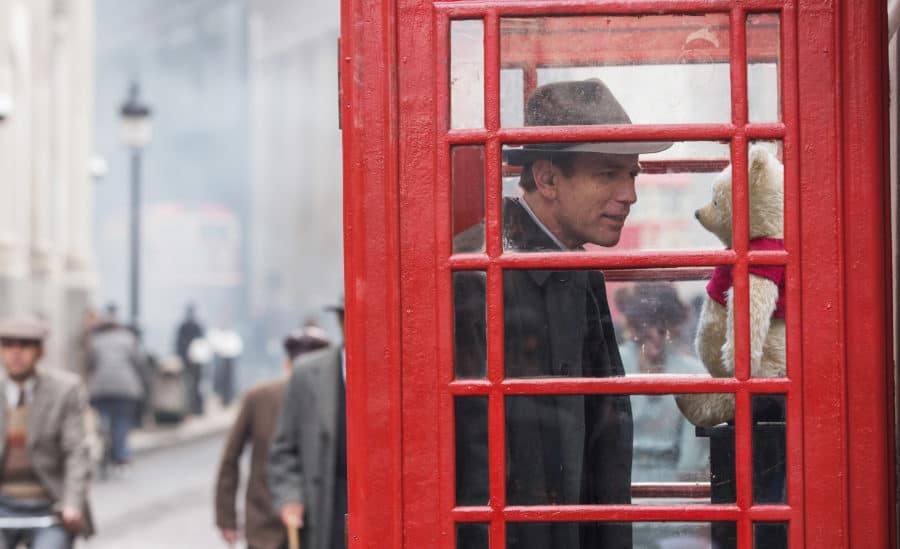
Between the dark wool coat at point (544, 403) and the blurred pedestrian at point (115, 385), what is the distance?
44.6 ft

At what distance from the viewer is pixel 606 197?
3078 mm

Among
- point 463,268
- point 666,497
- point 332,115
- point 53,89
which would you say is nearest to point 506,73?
point 463,268

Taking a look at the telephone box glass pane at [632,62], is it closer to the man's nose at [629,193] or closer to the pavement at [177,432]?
the man's nose at [629,193]

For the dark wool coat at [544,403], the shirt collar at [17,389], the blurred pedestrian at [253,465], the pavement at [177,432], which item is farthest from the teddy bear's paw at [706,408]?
the pavement at [177,432]

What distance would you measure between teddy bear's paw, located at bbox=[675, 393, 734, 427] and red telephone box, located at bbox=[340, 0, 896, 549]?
0.12ft

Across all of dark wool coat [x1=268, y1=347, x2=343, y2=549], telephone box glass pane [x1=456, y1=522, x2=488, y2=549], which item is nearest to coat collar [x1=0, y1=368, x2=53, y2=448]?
dark wool coat [x1=268, y1=347, x2=343, y2=549]

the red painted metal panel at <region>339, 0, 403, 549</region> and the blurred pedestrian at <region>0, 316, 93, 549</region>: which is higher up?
the red painted metal panel at <region>339, 0, 403, 549</region>

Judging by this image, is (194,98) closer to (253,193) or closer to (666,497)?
(253,193)

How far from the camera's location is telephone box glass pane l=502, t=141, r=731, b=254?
9.90ft

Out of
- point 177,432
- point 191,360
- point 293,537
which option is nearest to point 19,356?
point 293,537

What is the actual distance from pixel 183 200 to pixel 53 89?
78.9 ft

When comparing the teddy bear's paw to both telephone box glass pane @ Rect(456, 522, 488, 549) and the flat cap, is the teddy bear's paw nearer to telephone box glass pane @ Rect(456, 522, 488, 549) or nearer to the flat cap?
telephone box glass pane @ Rect(456, 522, 488, 549)

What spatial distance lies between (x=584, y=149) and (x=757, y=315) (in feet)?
1.71

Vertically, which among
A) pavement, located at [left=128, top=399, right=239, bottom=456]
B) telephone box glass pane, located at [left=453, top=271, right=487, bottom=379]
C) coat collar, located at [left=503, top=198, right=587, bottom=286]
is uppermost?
coat collar, located at [left=503, top=198, right=587, bottom=286]
